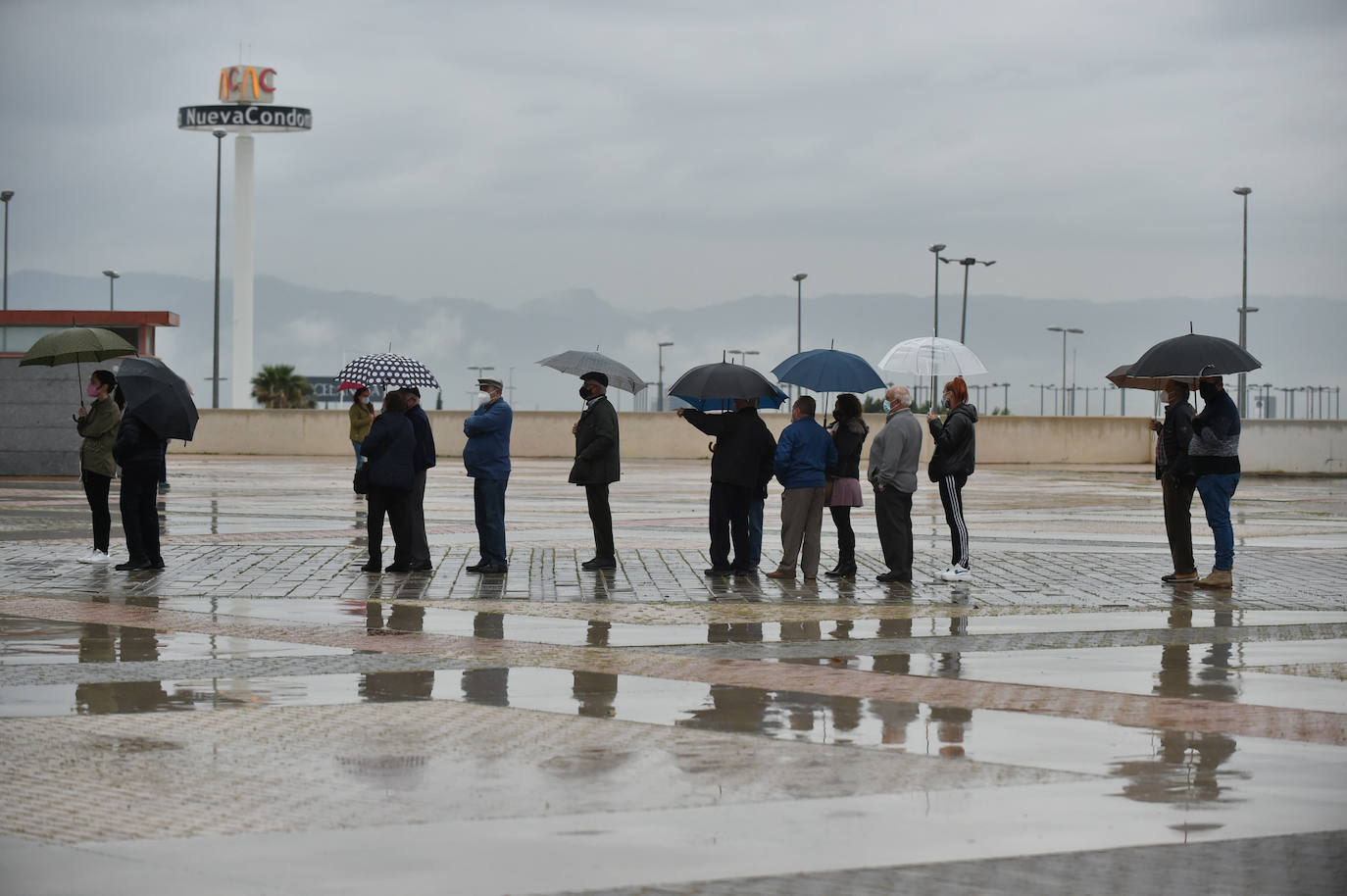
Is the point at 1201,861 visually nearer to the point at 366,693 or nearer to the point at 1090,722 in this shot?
the point at 1090,722

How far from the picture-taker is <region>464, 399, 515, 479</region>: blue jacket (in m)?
14.7

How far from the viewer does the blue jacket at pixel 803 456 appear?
46.8 feet

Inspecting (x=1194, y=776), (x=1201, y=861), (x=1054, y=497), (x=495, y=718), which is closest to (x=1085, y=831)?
(x=1201, y=861)

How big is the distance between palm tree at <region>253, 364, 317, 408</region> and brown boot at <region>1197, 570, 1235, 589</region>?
2731 inches

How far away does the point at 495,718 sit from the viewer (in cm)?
755

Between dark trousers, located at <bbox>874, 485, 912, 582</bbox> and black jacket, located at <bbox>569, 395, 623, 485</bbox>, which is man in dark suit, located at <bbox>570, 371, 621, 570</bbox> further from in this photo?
dark trousers, located at <bbox>874, 485, 912, 582</bbox>

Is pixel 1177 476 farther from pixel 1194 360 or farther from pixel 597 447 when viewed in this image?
pixel 597 447

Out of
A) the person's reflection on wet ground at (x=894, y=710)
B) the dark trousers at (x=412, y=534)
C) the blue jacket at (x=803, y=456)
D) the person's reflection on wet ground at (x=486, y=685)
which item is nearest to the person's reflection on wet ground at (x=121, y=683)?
the person's reflection on wet ground at (x=486, y=685)

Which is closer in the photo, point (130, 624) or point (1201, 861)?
point (1201, 861)

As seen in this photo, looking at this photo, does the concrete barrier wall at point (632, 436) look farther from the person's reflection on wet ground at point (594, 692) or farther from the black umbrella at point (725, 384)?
the person's reflection on wet ground at point (594, 692)

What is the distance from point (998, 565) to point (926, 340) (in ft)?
7.06

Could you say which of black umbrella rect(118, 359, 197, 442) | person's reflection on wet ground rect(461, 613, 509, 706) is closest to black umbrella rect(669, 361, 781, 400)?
black umbrella rect(118, 359, 197, 442)

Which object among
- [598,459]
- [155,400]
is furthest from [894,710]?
[155,400]

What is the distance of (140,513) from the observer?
47.5 feet
